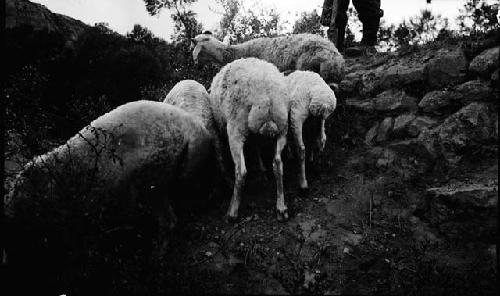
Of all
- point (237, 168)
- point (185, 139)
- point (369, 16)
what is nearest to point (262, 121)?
point (237, 168)

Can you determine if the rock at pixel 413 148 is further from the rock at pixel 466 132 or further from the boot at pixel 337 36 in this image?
the boot at pixel 337 36

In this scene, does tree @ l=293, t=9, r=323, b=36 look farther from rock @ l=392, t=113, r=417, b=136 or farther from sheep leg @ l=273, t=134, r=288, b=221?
sheep leg @ l=273, t=134, r=288, b=221

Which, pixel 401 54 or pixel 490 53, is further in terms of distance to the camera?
pixel 401 54

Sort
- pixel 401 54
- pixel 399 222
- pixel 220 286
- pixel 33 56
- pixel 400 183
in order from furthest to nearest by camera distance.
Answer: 1. pixel 33 56
2. pixel 401 54
3. pixel 400 183
4. pixel 399 222
5. pixel 220 286

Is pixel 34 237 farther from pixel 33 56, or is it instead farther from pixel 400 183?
pixel 33 56

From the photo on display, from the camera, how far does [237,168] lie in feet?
16.3

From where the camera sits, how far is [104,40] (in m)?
9.81

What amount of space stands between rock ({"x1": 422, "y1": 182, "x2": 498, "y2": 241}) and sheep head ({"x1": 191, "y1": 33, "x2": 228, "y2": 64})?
6.20 metres

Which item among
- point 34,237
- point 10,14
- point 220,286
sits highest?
point 10,14

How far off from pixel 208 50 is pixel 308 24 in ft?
22.1

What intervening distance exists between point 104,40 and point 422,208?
888 centimetres

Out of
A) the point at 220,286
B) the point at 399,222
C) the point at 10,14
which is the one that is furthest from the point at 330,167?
the point at 10,14

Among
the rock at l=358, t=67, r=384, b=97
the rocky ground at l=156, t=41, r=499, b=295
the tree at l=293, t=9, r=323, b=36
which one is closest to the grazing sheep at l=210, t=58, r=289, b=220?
the rocky ground at l=156, t=41, r=499, b=295

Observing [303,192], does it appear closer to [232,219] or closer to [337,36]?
[232,219]
